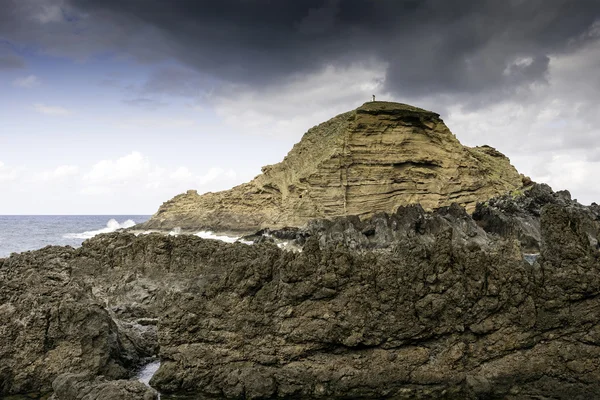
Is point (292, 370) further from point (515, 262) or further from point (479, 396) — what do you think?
point (515, 262)

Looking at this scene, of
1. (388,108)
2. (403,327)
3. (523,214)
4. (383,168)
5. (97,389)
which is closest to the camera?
(97,389)

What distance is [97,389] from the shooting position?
8.11 metres

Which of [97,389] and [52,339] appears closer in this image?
[97,389]

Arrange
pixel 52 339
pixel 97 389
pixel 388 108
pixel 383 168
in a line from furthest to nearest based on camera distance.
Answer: pixel 383 168
pixel 388 108
pixel 52 339
pixel 97 389

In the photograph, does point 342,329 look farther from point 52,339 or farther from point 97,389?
point 52,339

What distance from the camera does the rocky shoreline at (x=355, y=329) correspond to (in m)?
9.35

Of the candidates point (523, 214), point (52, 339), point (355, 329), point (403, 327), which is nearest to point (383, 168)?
point (523, 214)

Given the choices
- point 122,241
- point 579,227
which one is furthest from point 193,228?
point 579,227

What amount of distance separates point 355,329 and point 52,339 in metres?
6.28

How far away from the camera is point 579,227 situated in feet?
33.4

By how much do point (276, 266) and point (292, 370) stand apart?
2210 millimetres

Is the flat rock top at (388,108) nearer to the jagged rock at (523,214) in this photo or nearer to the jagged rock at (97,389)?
the jagged rock at (523,214)

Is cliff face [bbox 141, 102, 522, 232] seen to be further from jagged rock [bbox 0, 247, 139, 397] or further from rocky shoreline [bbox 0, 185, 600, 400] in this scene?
jagged rock [bbox 0, 247, 139, 397]

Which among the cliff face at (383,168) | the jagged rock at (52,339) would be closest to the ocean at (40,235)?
the cliff face at (383,168)
